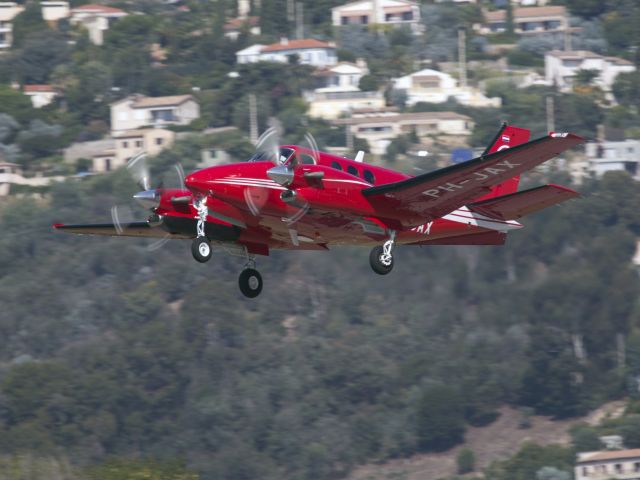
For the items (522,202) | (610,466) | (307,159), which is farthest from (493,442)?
(307,159)

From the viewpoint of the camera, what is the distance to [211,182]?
37.1m

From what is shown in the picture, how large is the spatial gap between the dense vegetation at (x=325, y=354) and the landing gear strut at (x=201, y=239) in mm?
90423

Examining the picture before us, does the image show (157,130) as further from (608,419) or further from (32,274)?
(608,419)

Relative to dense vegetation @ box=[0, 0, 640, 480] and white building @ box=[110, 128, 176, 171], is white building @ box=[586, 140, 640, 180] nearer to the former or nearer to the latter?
dense vegetation @ box=[0, 0, 640, 480]

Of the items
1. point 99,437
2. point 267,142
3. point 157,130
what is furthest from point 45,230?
point 267,142

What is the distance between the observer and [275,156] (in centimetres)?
3778

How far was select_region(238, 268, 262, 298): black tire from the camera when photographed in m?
40.8

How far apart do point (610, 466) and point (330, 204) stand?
3486 inches

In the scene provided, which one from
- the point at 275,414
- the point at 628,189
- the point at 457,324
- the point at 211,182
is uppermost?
the point at 211,182

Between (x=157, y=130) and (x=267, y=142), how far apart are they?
153550mm

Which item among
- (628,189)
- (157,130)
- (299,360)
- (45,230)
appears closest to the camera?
(299,360)

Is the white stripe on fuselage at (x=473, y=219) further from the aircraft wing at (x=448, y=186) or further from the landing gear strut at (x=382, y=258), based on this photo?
the landing gear strut at (x=382, y=258)

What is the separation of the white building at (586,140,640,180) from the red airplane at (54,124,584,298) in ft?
446

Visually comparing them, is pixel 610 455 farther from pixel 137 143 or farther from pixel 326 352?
pixel 137 143
